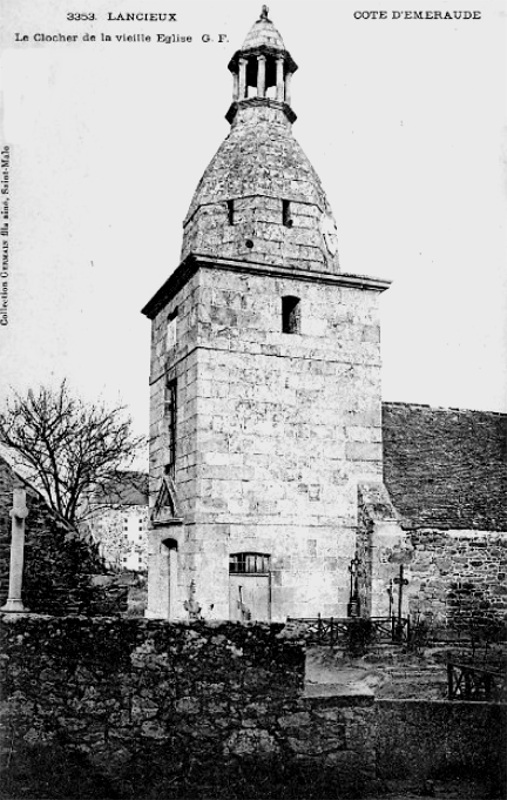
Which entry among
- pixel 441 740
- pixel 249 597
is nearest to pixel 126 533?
pixel 249 597

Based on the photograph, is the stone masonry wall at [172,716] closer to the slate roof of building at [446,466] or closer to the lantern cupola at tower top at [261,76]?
the slate roof of building at [446,466]

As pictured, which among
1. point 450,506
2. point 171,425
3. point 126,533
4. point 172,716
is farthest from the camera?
point 126,533

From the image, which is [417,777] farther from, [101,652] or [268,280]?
[268,280]

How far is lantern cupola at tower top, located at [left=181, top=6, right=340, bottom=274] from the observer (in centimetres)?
1691

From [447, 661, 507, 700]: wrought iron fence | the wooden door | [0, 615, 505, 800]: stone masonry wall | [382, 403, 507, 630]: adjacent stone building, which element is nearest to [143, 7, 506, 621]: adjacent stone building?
the wooden door

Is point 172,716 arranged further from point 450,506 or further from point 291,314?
point 450,506

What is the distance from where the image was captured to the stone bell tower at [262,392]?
51.1ft

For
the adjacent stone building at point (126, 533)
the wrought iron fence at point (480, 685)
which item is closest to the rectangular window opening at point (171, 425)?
the wrought iron fence at point (480, 685)

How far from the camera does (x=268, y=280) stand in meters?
16.5

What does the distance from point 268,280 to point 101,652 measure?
431 inches

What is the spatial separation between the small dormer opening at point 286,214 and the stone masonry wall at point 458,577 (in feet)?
23.9

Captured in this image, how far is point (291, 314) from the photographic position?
16.8 m

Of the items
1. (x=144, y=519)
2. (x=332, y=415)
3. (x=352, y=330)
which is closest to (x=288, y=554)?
(x=332, y=415)

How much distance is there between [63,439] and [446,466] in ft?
36.0
